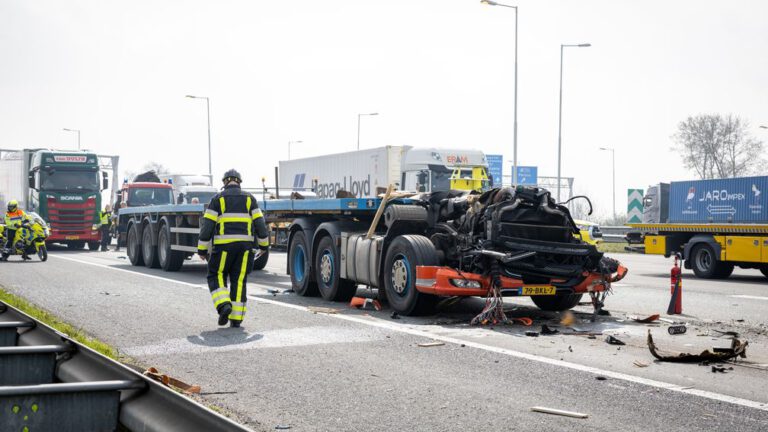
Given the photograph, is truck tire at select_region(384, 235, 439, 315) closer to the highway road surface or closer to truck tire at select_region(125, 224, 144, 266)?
the highway road surface

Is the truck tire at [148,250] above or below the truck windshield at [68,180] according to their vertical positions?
below

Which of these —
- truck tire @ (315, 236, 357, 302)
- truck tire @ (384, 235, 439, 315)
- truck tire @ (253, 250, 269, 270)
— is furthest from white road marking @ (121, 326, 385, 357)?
truck tire @ (253, 250, 269, 270)

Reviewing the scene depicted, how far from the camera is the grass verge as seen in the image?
8.11 metres

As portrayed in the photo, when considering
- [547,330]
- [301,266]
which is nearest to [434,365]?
[547,330]

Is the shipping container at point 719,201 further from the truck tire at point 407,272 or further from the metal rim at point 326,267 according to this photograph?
the truck tire at point 407,272

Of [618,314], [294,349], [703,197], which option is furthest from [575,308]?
[703,197]

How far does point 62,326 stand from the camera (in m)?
9.68

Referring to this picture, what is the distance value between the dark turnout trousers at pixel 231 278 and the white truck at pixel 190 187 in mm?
25863

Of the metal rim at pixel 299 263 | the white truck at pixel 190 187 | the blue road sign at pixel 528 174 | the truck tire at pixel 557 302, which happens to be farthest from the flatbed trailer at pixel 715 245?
the blue road sign at pixel 528 174

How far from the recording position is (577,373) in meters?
7.24

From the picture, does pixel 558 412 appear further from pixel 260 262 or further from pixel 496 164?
pixel 496 164

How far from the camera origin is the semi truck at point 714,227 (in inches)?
790

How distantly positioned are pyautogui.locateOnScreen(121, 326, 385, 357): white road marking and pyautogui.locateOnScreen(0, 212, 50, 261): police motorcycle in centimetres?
1710

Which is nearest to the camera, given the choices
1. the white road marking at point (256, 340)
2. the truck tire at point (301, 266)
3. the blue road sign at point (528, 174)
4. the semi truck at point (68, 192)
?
the white road marking at point (256, 340)
